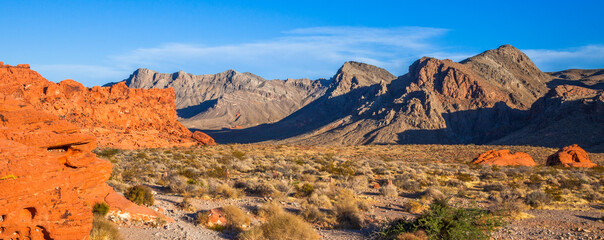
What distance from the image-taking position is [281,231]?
33.9 ft

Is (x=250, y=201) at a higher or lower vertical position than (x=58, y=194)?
lower

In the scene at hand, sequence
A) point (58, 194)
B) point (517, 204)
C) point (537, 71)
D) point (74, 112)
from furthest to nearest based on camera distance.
→ point (537, 71), point (74, 112), point (517, 204), point (58, 194)

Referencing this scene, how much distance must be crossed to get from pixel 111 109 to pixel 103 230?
40.8m

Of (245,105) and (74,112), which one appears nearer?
(74,112)

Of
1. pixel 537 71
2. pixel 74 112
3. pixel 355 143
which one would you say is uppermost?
pixel 537 71

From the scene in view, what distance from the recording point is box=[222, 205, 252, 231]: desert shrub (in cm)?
1156

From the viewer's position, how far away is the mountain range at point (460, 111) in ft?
240

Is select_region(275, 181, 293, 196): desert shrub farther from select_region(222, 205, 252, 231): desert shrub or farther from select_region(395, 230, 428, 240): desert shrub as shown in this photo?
select_region(395, 230, 428, 240): desert shrub

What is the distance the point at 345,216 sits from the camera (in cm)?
1346

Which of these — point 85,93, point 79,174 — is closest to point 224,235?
point 79,174

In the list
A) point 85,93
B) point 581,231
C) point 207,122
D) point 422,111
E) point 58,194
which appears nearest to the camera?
point 58,194

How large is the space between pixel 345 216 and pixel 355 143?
73.2 meters

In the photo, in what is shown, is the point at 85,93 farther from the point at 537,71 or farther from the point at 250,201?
the point at 537,71

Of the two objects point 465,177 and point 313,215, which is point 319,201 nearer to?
point 313,215
